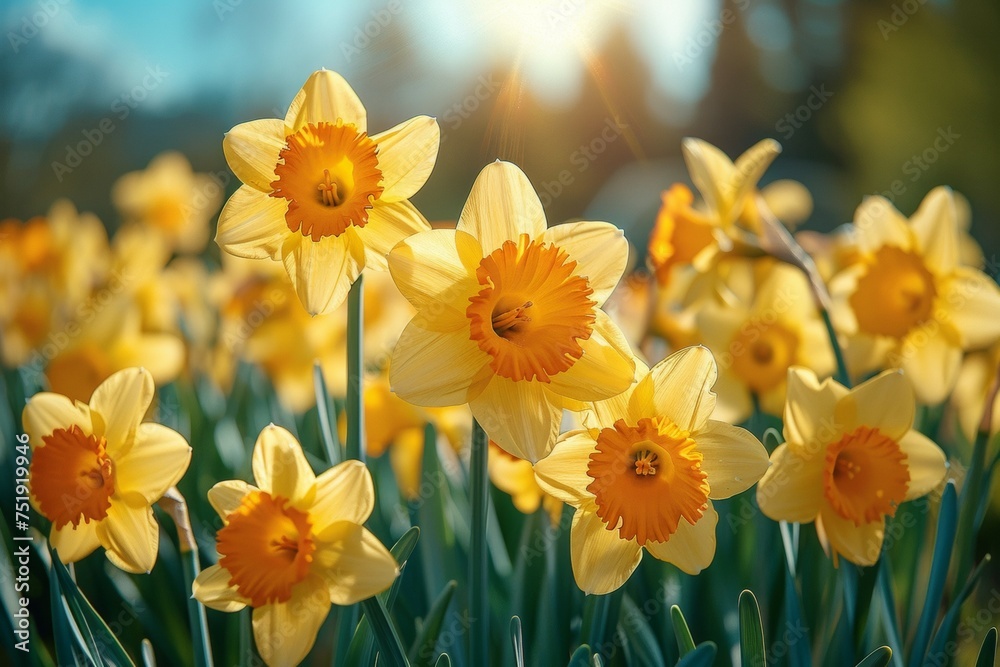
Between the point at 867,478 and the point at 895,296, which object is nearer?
the point at 867,478

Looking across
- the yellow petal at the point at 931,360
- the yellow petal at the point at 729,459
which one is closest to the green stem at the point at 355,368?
the yellow petal at the point at 729,459

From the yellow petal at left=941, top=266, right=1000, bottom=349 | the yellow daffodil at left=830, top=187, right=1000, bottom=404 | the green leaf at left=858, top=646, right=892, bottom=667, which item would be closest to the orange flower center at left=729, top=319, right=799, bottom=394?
the yellow daffodil at left=830, top=187, right=1000, bottom=404

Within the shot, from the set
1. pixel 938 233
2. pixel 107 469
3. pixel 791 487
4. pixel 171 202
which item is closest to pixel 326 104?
pixel 107 469

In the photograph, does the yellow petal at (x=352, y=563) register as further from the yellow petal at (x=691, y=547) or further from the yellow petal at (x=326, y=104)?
the yellow petal at (x=326, y=104)

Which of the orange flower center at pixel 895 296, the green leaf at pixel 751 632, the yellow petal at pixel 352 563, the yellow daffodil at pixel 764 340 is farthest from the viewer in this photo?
the yellow daffodil at pixel 764 340

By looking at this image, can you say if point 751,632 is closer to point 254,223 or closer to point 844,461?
point 844,461

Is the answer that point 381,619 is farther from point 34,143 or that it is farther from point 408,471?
point 34,143
